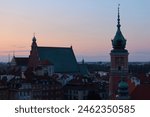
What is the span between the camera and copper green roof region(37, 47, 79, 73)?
29.4 metres

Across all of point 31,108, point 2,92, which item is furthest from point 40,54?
point 31,108

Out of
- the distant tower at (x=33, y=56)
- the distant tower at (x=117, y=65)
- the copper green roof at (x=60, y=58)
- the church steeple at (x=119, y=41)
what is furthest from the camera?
the distant tower at (x=33, y=56)

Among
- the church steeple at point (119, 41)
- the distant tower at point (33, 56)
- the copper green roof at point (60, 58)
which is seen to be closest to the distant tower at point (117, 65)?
the church steeple at point (119, 41)

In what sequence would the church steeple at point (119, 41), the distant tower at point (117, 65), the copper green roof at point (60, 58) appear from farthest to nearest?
the copper green roof at point (60, 58), the church steeple at point (119, 41), the distant tower at point (117, 65)

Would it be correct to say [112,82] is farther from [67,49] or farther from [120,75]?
[67,49]

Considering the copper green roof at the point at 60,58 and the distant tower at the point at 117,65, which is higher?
the copper green roof at the point at 60,58

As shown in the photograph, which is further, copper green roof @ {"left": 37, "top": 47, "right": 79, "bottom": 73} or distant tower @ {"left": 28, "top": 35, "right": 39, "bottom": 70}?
distant tower @ {"left": 28, "top": 35, "right": 39, "bottom": 70}

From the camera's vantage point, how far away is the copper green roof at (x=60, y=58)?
2941 centimetres

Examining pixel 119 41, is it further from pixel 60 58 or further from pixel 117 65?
pixel 60 58

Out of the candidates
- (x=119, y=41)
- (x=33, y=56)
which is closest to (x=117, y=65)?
(x=119, y=41)

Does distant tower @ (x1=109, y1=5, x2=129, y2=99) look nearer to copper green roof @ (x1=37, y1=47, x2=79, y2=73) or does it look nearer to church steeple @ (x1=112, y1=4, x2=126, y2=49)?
church steeple @ (x1=112, y1=4, x2=126, y2=49)

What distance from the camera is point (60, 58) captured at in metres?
30.0

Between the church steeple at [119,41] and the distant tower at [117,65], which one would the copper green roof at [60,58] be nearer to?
the church steeple at [119,41]

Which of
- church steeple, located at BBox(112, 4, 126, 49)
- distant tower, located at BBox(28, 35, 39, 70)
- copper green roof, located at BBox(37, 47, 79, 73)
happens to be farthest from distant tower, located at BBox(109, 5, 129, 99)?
distant tower, located at BBox(28, 35, 39, 70)
